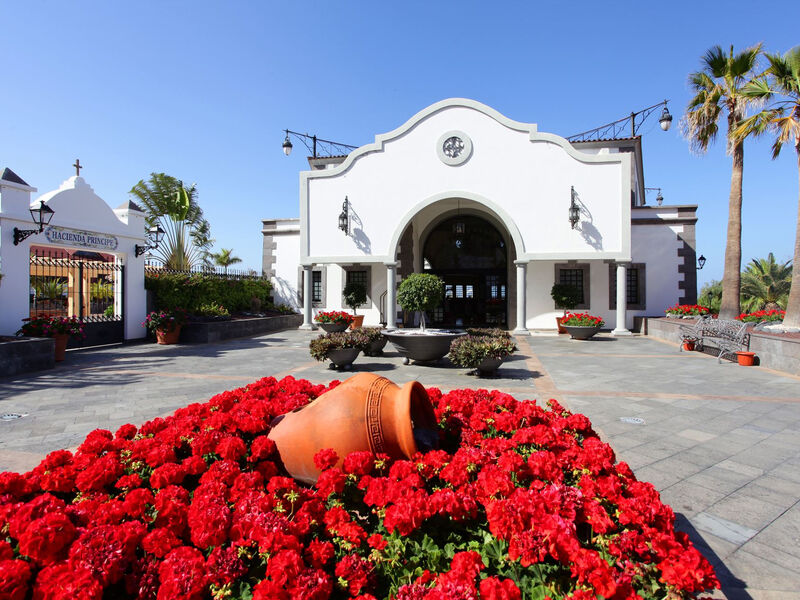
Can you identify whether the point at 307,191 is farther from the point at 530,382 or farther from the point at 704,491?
the point at 704,491

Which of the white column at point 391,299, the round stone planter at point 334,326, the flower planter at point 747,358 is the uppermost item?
the white column at point 391,299

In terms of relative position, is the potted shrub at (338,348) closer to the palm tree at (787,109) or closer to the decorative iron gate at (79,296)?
the decorative iron gate at (79,296)

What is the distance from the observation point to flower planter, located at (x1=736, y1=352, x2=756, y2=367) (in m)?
8.85

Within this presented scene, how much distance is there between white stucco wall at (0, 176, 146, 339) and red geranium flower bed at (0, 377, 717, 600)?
32.4 feet

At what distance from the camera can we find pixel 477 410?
3.35 metres

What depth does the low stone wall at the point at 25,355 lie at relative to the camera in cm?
783

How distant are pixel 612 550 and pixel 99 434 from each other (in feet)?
10.2

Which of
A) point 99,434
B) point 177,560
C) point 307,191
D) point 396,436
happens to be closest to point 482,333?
point 396,436

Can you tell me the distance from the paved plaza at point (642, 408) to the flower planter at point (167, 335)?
3.04 feet

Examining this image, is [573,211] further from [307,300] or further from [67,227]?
[67,227]

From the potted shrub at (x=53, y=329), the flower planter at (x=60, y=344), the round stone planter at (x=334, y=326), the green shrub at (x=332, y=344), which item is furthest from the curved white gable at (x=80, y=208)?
the green shrub at (x=332, y=344)

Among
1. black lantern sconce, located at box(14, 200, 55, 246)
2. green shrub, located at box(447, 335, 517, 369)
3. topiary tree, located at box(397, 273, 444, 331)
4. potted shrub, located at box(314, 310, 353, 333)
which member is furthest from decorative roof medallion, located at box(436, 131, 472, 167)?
black lantern sconce, located at box(14, 200, 55, 246)

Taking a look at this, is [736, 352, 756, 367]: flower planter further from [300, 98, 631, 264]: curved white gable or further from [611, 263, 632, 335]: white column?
[300, 98, 631, 264]: curved white gable

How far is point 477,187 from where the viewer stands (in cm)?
1547
